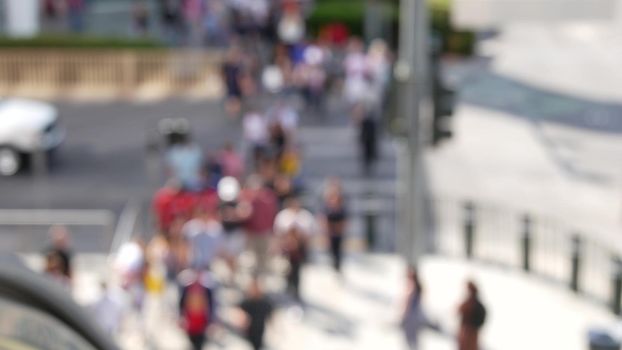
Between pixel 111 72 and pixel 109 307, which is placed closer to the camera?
pixel 109 307

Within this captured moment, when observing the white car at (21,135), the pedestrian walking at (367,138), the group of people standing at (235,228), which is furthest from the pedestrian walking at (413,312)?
the white car at (21,135)

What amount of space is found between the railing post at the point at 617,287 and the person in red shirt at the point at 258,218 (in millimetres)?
4167

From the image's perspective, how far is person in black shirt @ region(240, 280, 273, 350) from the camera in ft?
44.5

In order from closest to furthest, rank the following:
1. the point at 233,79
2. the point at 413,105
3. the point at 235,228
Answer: the point at 413,105 < the point at 235,228 < the point at 233,79

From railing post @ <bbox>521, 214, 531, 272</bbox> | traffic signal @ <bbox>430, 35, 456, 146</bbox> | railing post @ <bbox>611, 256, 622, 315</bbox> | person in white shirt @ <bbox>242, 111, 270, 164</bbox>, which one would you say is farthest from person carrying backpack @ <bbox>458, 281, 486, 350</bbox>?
person in white shirt @ <bbox>242, 111, 270, 164</bbox>

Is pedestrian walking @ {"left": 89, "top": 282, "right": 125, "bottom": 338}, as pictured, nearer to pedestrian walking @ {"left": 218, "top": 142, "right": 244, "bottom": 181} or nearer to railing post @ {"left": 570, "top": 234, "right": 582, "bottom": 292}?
railing post @ {"left": 570, "top": 234, "right": 582, "bottom": 292}

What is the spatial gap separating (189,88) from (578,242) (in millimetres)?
12583

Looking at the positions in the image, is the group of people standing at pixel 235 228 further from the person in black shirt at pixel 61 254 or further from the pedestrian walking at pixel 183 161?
the person in black shirt at pixel 61 254

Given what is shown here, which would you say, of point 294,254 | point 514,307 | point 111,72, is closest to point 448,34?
point 111,72

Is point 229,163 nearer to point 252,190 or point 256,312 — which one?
point 252,190

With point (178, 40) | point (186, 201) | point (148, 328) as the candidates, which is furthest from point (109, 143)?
point (148, 328)

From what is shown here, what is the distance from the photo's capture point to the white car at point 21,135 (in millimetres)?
22875

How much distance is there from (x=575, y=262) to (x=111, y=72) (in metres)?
13.7

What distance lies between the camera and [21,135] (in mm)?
22922
